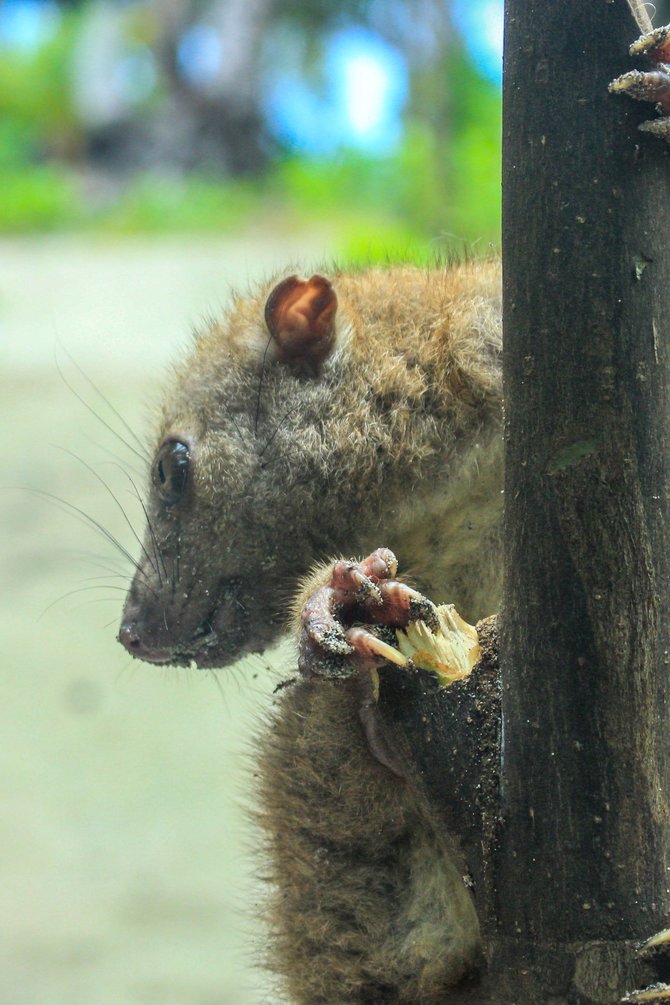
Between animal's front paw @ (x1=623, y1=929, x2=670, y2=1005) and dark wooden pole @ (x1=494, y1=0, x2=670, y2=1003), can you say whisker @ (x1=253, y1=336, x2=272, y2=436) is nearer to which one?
dark wooden pole @ (x1=494, y1=0, x2=670, y2=1003)

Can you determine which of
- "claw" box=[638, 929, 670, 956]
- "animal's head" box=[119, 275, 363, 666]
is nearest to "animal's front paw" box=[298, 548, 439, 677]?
"claw" box=[638, 929, 670, 956]

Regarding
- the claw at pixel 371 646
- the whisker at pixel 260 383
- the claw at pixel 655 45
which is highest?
the whisker at pixel 260 383

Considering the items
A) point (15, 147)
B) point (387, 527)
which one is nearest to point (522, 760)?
point (387, 527)

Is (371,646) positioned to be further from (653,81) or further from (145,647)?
(145,647)

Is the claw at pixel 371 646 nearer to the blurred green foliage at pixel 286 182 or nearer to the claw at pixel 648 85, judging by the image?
the claw at pixel 648 85

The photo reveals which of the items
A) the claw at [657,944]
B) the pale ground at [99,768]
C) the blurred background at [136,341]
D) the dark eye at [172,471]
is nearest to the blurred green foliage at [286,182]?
the blurred background at [136,341]
